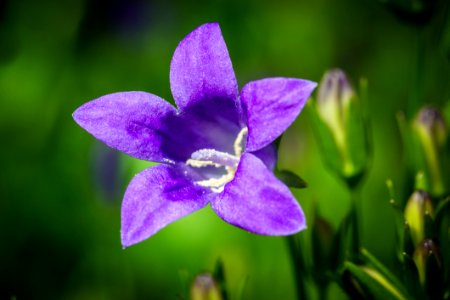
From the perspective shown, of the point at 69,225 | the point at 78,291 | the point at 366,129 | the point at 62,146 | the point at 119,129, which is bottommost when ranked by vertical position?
the point at 78,291

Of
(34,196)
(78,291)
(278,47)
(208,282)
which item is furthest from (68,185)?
(208,282)

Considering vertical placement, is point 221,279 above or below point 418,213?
below

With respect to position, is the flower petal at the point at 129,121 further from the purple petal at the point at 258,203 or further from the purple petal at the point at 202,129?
the purple petal at the point at 258,203

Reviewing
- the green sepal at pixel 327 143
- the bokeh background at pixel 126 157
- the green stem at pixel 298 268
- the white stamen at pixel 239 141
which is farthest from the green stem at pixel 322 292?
the bokeh background at pixel 126 157

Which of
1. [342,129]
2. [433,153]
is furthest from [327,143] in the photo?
[433,153]

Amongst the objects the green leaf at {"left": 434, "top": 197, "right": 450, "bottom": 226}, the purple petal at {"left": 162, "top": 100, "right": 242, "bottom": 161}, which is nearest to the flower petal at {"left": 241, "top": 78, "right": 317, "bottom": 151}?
the purple petal at {"left": 162, "top": 100, "right": 242, "bottom": 161}

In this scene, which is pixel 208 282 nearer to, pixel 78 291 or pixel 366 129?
pixel 366 129

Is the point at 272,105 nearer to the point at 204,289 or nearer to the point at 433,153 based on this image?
the point at 204,289
